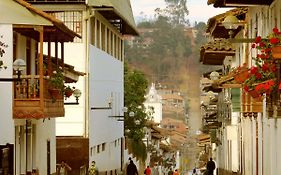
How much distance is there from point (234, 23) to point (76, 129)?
682 inches

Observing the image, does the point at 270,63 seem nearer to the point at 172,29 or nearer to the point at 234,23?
the point at 234,23

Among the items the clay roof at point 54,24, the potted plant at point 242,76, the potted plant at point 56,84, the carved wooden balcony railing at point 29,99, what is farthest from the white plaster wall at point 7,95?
the potted plant at point 242,76

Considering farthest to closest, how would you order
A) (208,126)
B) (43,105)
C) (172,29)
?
1. (172,29)
2. (208,126)
3. (43,105)

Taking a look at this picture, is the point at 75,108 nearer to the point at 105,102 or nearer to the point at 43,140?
the point at 105,102

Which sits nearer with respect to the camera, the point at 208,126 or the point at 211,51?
the point at 211,51

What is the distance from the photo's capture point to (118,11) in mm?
42250

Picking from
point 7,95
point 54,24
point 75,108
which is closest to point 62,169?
point 75,108

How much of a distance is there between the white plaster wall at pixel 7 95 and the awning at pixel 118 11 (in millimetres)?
12816

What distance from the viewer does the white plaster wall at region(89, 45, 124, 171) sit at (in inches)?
1547

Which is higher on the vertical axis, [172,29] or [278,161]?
[172,29]

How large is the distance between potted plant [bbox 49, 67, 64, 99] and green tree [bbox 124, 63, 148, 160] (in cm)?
2902

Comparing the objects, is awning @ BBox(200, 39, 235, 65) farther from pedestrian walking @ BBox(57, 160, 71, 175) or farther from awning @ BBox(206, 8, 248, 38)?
pedestrian walking @ BBox(57, 160, 71, 175)

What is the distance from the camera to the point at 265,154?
2308 centimetres

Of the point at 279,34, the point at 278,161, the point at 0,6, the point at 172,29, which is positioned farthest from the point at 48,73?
the point at 172,29
